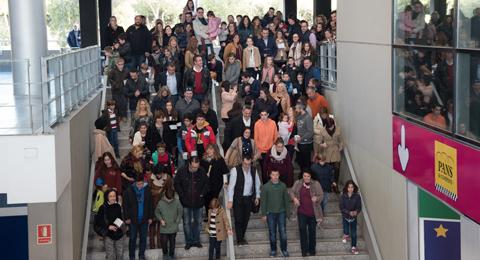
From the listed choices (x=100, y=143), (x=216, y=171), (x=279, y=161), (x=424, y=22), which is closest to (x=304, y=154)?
(x=279, y=161)

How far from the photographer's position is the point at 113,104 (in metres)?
14.9

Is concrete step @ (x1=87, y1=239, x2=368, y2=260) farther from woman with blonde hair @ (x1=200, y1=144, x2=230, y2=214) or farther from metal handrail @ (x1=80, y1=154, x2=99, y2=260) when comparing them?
woman with blonde hair @ (x1=200, y1=144, x2=230, y2=214)

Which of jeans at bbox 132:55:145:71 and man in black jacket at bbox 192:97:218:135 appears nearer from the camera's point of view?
man in black jacket at bbox 192:97:218:135

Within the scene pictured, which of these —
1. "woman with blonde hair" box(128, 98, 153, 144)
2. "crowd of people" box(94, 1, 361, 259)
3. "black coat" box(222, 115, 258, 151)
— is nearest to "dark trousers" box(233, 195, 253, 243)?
"crowd of people" box(94, 1, 361, 259)

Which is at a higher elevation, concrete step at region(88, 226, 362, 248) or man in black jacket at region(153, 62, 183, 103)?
man in black jacket at region(153, 62, 183, 103)

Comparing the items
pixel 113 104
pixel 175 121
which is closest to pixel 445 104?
pixel 175 121

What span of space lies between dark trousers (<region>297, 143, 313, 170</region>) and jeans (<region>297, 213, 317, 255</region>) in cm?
180

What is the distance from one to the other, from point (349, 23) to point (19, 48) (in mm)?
6936

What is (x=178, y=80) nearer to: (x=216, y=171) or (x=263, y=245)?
(x=216, y=171)

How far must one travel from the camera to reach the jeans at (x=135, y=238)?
12.6m

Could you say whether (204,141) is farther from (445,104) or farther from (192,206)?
(445,104)

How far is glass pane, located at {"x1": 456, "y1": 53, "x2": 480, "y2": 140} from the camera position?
28.1 ft

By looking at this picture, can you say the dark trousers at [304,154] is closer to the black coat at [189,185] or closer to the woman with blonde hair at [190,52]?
the black coat at [189,185]

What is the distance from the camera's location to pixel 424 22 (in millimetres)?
10305
